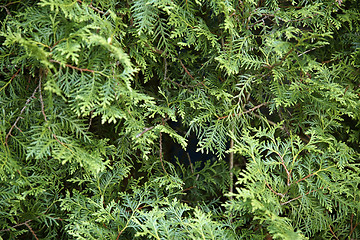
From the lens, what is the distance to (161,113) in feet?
3.82

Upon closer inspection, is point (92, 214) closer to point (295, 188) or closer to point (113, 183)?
point (113, 183)

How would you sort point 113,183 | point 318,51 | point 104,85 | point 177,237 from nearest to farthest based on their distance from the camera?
point 104,85 < point 177,237 < point 113,183 < point 318,51

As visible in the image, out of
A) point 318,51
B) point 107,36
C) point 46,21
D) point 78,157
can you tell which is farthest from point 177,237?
point 318,51

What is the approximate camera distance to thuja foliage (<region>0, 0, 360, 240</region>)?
1016mm

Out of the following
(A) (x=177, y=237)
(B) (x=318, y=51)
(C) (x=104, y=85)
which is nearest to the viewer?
(C) (x=104, y=85)

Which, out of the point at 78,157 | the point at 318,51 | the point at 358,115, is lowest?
the point at 78,157

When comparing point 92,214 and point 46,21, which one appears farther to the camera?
point 92,214

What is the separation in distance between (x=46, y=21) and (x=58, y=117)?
318 mm

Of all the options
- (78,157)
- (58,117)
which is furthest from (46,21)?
(78,157)

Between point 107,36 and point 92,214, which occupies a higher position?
point 107,36

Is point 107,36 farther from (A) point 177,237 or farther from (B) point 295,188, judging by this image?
(B) point 295,188

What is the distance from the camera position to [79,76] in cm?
107

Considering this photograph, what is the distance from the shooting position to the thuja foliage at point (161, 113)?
3.33 ft

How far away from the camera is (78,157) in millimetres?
1016
